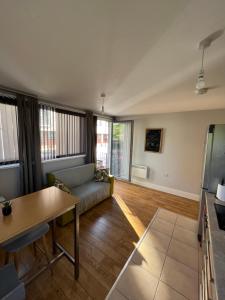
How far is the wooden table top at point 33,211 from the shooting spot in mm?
1003

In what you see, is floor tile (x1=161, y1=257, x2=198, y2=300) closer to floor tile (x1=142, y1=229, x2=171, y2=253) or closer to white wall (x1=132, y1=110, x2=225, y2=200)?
floor tile (x1=142, y1=229, x2=171, y2=253)

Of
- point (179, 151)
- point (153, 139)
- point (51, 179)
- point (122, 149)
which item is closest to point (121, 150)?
point (122, 149)

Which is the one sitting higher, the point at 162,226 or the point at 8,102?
the point at 8,102

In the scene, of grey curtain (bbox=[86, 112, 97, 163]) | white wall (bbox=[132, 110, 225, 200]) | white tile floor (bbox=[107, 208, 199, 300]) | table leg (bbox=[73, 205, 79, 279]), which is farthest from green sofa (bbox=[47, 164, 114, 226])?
white wall (bbox=[132, 110, 225, 200])

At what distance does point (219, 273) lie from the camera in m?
0.82

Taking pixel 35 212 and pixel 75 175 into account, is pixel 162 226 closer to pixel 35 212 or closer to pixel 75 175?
pixel 75 175

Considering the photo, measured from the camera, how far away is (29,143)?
2375mm

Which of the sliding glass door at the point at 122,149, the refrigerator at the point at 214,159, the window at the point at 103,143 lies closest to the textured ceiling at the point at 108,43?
the refrigerator at the point at 214,159

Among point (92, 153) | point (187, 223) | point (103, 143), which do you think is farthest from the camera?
point (103, 143)

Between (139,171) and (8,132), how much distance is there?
351 centimetres

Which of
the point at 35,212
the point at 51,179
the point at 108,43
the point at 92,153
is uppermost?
the point at 108,43

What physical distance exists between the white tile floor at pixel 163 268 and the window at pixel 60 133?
2394 mm

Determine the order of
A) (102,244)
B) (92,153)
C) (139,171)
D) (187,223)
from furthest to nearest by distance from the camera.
Answer: (139,171) < (92,153) < (187,223) < (102,244)

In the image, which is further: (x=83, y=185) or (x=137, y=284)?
(x=83, y=185)
